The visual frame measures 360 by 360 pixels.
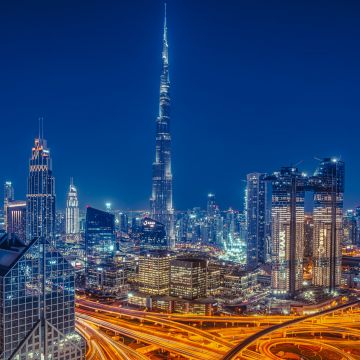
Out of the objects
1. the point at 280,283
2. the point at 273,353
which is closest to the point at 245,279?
the point at 280,283

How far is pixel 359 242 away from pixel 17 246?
41.7m

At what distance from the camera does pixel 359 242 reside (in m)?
44.6

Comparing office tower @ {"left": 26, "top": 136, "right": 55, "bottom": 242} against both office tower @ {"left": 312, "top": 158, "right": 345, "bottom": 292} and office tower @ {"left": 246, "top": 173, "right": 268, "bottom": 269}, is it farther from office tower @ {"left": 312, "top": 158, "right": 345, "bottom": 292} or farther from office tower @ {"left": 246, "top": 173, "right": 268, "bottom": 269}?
office tower @ {"left": 312, "top": 158, "right": 345, "bottom": 292}

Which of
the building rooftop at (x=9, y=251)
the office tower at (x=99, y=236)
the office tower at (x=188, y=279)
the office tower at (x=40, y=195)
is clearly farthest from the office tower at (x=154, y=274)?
the building rooftop at (x=9, y=251)

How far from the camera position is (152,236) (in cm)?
4128

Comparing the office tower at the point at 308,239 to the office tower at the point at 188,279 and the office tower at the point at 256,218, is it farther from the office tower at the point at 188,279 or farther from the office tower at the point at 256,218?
the office tower at the point at 188,279

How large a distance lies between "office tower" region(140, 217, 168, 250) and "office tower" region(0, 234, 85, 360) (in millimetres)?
31112

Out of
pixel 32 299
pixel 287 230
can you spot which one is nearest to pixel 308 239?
pixel 287 230

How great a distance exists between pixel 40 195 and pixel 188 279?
48.8 feet

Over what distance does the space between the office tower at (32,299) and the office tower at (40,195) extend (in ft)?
82.2

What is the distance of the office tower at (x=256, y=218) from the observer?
38.3 metres

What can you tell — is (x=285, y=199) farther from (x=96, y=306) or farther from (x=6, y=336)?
(x=6, y=336)

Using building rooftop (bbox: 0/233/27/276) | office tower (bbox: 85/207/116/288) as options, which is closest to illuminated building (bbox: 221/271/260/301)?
office tower (bbox: 85/207/116/288)

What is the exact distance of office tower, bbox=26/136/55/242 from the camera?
3359 cm
